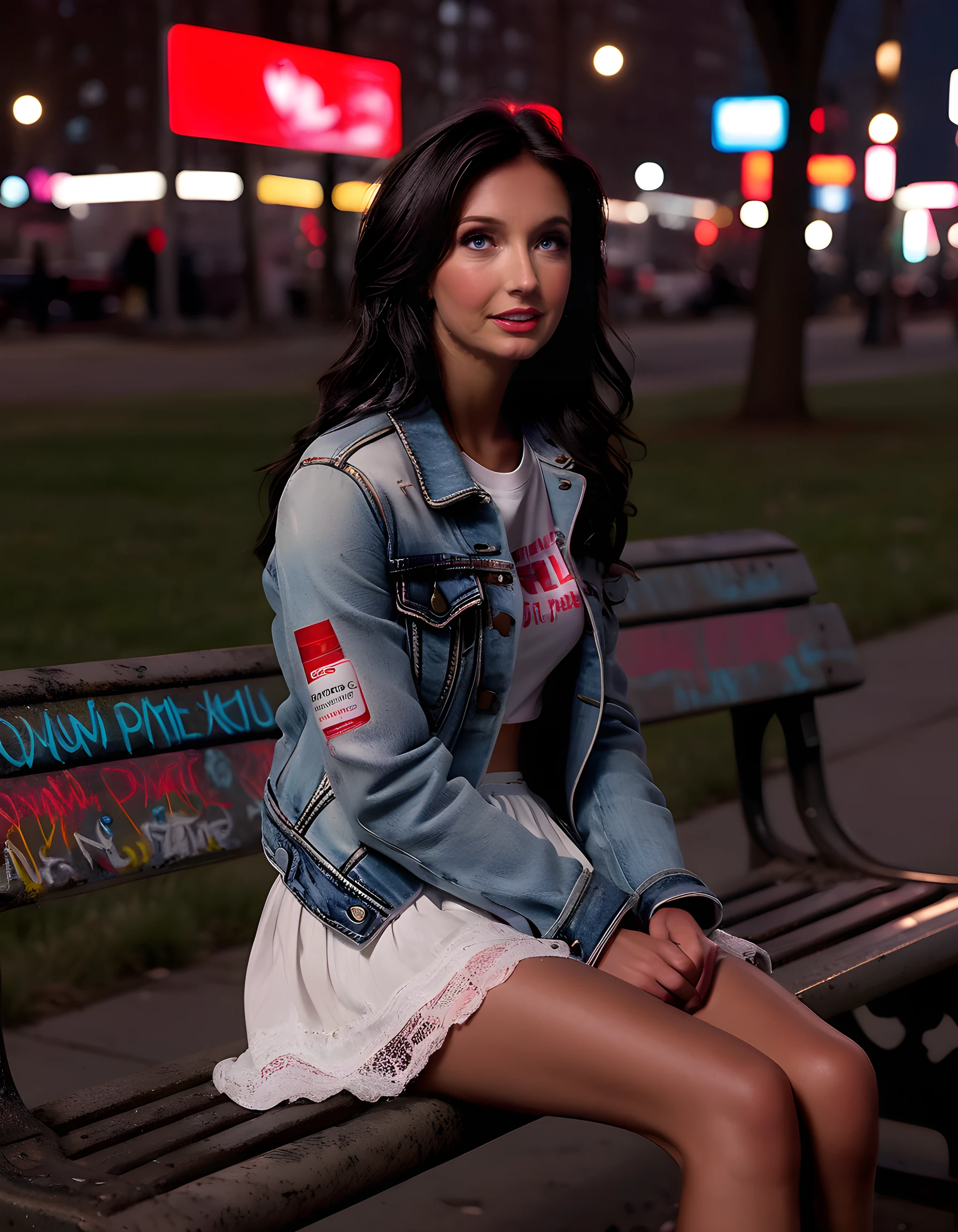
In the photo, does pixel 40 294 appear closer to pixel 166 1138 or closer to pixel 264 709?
pixel 264 709

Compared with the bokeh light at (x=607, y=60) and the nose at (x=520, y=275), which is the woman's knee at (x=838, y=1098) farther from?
the bokeh light at (x=607, y=60)

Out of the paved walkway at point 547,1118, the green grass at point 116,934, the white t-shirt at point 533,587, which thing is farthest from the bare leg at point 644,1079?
the green grass at point 116,934

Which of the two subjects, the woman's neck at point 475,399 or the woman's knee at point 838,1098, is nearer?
the woman's knee at point 838,1098

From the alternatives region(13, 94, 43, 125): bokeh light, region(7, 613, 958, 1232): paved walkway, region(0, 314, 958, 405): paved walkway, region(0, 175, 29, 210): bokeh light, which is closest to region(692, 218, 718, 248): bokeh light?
region(0, 175, 29, 210): bokeh light

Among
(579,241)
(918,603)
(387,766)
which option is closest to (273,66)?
(918,603)

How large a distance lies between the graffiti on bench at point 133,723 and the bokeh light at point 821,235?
313ft

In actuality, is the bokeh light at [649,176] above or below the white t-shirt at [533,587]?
above

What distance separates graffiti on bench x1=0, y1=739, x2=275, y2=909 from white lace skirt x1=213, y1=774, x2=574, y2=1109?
0.34 metres

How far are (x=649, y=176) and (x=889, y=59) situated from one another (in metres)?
50.1

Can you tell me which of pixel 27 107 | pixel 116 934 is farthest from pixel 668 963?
pixel 27 107

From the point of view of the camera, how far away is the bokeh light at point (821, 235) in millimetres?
96688

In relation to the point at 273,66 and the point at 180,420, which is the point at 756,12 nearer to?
the point at 180,420

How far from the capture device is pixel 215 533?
11039 millimetres

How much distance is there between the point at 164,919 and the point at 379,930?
2285 mm
